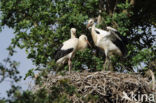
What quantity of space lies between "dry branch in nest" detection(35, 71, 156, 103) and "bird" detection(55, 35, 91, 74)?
1569 millimetres

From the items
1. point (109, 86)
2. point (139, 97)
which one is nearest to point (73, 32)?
point (109, 86)

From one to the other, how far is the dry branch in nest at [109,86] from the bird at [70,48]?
61.8 inches

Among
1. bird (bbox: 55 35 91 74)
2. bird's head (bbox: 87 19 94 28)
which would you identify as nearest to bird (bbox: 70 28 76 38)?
bird (bbox: 55 35 91 74)

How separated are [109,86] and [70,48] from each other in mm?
2338

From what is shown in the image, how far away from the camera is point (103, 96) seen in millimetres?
10133

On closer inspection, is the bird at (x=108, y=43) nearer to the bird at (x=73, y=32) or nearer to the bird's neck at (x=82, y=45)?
the bird's neck at (x=82, y=45)

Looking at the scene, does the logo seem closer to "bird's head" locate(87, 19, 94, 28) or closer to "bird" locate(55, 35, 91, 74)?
"bird" locate(55, 35, 91, 74)

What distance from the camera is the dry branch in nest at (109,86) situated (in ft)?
32.6

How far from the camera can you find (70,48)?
12016mm

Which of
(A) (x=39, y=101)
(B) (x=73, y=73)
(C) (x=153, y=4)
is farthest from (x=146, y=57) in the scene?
(A) (x=39, y=101)

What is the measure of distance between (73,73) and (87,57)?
1.69m

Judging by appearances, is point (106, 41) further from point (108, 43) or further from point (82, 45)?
point (82, 45)

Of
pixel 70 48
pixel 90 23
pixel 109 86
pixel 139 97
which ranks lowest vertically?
pixel 139 97

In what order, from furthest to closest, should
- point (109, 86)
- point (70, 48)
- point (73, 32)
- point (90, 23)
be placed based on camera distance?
1. point (90, 23)
2. point (73, 32)
3. point (70, 48)
4. point (109, 86)
